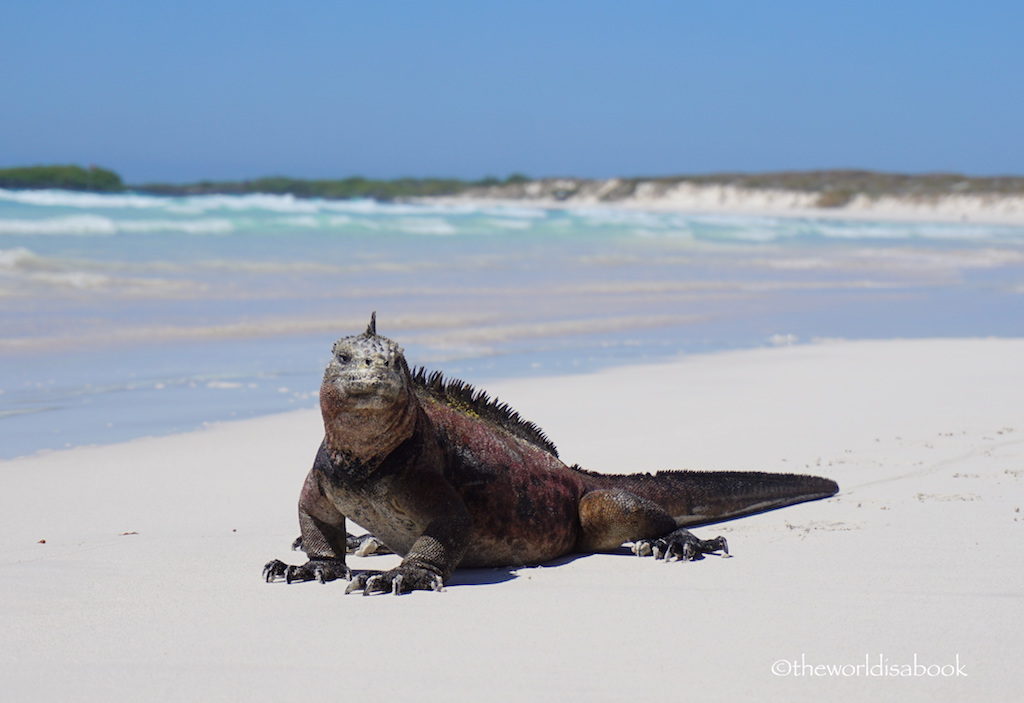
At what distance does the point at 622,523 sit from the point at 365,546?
1085 mm

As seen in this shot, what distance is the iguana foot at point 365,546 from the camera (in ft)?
17.3

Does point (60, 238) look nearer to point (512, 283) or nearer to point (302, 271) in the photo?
point (302, 271)

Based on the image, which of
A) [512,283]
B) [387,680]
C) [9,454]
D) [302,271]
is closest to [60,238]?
[302,271]

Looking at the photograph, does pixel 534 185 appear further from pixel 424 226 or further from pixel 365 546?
pixel 365 546

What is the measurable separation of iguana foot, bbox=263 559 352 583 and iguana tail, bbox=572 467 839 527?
3.81ft

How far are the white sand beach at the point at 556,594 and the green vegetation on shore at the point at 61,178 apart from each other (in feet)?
191

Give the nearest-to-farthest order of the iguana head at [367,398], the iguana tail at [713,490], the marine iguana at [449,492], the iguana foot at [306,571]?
1. the iguana head at [367,398]
2. the marine iguana at [449,492]
3. the iguana foot at [306,571]
4. the iguana tail at [713,490]

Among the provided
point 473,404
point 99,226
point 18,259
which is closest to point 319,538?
point 473,404

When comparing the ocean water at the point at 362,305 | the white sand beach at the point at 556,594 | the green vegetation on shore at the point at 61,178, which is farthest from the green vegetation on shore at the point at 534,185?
the white sand beach at the point at 556,594

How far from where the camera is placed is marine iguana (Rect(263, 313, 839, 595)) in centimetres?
429

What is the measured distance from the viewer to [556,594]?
432 cm

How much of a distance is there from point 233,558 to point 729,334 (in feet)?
30.3

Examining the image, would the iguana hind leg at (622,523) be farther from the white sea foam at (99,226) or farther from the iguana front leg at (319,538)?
the white sea foam at (99,226)

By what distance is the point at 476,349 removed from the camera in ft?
38.5
